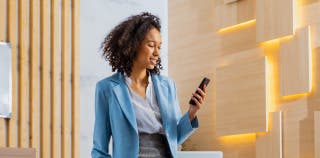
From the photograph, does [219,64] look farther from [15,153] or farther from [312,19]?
[15,153]

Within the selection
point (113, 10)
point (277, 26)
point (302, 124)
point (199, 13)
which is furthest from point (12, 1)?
point (302, 124)

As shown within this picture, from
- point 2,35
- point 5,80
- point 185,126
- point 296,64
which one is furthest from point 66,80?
point 185,126

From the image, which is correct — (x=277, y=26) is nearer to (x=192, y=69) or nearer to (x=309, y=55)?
(x=309, y=55)

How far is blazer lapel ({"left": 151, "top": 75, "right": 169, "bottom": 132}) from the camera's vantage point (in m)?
2.73

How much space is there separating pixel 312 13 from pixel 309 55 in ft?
0.86

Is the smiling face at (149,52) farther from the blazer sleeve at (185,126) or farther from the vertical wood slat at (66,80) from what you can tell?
the vertical wood slat at (66,80)

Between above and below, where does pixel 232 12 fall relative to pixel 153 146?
above

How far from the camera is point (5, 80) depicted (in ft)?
14.6

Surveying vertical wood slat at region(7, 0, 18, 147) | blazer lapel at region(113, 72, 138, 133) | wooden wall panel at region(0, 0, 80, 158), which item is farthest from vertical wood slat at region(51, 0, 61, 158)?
blazer lapel at region(113, 72, 138, 133)

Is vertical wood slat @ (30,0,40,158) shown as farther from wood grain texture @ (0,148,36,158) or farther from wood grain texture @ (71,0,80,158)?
wood grain texture @ (0,148,36,158)

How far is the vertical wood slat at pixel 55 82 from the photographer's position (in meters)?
4.63

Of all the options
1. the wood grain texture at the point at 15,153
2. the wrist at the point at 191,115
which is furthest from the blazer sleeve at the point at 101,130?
the wood grain texture at the point at 15,153

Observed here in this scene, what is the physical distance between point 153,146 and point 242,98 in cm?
182

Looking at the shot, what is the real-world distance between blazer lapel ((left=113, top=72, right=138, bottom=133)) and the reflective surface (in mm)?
1788
